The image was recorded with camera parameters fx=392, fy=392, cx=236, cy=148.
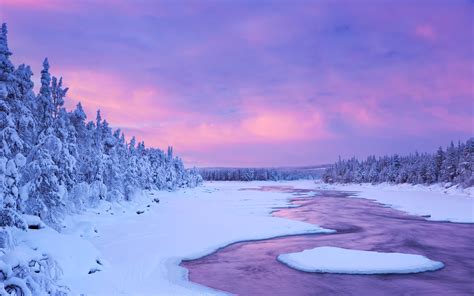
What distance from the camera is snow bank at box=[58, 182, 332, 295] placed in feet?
57.0

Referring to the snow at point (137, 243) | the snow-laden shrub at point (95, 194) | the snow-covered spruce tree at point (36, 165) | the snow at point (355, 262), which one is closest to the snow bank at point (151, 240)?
the snow at point (137, 243)

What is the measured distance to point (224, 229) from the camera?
36219 millimetres

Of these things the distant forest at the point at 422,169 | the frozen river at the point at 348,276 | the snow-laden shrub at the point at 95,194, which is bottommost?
the frozen river at the point at 348,276

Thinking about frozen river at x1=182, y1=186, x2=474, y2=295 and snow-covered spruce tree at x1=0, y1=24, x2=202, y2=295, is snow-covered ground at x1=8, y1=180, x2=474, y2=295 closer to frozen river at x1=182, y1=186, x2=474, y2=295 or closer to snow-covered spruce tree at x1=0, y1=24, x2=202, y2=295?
snow-covered spruce tree at x1=0, y1=24, x2=202, y2=295

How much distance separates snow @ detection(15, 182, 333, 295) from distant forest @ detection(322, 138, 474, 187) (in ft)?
236

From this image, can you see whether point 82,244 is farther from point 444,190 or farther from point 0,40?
point 444,190

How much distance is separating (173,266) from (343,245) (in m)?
13.8

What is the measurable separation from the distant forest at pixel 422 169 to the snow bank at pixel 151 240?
71.9m

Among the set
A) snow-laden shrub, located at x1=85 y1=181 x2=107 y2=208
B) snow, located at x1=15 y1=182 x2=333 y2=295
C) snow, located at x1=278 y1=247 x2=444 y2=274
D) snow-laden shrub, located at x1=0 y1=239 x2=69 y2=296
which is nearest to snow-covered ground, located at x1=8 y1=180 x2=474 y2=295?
snow, located at x1=15 y1=182 x2=333 y2=295

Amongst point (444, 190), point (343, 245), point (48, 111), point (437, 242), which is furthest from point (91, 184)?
point (444, 190)

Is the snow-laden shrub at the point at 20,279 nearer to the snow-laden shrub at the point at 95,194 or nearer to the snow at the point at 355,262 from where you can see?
the snow at the point at 355,262

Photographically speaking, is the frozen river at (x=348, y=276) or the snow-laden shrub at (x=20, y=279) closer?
the snow-laden shrub at (x=20, y=279)

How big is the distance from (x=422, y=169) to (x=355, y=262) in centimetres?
10068

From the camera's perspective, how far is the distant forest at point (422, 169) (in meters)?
94.7
